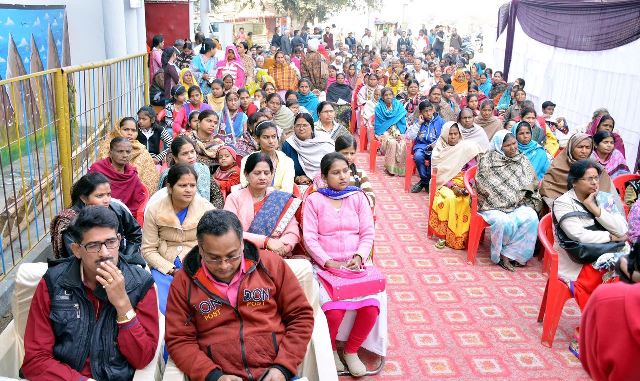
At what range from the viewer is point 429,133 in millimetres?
7617

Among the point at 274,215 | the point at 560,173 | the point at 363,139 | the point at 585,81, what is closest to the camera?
the point at 274,215

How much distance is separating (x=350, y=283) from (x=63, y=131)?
101 inches

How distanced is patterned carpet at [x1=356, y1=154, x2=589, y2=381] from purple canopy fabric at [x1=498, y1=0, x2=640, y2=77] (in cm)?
372

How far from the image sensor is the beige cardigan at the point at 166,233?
140 inches

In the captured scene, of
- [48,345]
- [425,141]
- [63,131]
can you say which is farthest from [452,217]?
[48,345]

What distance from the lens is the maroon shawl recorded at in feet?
14.1

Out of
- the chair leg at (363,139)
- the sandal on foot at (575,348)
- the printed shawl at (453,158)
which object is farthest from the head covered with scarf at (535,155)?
the chair leg at (363,139)

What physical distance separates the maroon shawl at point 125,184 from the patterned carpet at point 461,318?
81.2 inches

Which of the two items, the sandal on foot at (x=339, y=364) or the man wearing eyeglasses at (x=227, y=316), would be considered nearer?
the man wearing eyeglasses at (x=227, y=316)

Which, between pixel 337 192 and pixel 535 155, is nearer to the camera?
pixel 337 192

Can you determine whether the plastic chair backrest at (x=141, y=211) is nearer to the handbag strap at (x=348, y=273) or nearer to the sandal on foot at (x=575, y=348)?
the handbag strap at (x=348, y=273)

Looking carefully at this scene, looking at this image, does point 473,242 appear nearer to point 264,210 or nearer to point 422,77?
point 264,210

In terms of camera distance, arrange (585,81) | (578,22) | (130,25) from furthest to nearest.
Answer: (130,25), (578,22), (585,81)

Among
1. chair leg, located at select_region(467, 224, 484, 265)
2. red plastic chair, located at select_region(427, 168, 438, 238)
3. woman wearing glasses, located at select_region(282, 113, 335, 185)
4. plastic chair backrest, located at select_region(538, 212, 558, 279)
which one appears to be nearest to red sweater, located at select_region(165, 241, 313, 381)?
plastic chair backrest, located at select_region(538, 212, 558, 279)
